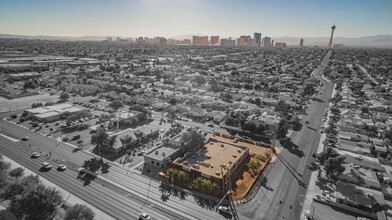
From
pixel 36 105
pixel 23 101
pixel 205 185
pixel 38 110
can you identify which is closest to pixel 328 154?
pixel 205 185

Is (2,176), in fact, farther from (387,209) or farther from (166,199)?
(387,209)

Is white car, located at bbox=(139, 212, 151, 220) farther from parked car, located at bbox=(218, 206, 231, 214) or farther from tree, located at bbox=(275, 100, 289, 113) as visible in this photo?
tree, located at bbox=(275, 100, 289, 113)

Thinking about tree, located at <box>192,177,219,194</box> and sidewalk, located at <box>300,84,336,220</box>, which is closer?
sidewalk, located at <box>300,84,336,220</box>

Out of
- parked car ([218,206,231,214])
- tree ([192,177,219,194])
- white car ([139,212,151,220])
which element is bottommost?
parked car ([218,206,231,214])

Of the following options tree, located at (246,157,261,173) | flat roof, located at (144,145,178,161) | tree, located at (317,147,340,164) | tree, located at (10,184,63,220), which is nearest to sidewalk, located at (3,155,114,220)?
tree, located at (10,184,63,220)

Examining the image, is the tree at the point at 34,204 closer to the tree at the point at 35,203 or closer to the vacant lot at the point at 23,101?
the tree at the point at 35,203

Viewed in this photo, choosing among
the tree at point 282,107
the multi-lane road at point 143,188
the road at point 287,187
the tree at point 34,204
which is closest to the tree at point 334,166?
the road at point 287,187

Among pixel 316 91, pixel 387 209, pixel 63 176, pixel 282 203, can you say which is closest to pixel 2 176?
pixel 63 176

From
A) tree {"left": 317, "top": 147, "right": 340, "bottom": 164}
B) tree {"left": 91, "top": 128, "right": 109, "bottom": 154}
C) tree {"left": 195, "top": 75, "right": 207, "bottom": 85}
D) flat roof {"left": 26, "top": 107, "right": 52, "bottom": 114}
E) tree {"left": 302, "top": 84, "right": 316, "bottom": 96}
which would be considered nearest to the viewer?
tree {"left": 317, "top": 147, "right": 340, "bottom": 164}
